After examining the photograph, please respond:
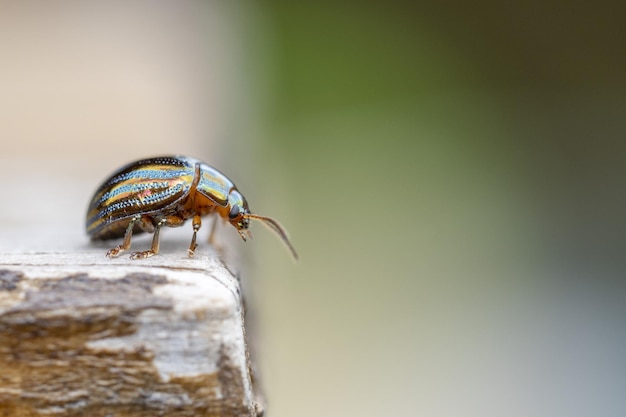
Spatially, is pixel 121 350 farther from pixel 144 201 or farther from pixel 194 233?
pixel 144 201

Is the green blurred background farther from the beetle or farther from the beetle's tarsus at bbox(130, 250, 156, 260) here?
the beetle's tarsus at bbox(130, 250, 156, 260)

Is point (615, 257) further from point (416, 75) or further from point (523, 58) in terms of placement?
point (416, 75)

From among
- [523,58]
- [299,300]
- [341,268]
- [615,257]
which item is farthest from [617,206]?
[299,300]

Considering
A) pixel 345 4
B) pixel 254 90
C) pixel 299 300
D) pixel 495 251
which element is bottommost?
pixel 299 300

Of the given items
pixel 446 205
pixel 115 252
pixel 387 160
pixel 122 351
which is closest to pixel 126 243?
pixel 115 252

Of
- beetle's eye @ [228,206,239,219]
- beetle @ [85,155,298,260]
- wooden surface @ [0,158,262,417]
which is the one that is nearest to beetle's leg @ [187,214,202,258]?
beetle @ [85,155,298,260]

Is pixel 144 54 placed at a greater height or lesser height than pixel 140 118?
greater

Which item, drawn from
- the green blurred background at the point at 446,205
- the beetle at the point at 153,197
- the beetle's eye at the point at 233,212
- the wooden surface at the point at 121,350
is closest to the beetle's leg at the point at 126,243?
the beetle at the point at 153,197

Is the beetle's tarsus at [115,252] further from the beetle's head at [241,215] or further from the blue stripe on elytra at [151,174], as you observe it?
the beetle's head at [241,215]
